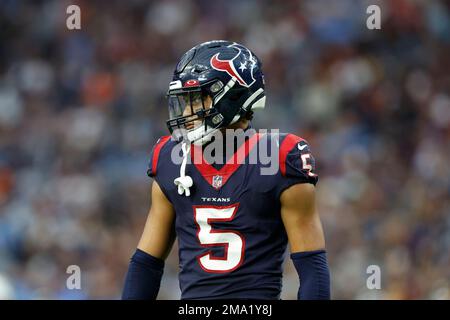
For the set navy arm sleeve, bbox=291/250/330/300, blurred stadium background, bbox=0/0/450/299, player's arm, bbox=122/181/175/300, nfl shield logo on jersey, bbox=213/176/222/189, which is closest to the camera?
navy arm sleeve, bbox=291/250/330/300

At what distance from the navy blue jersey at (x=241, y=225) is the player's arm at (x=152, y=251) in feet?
0.46

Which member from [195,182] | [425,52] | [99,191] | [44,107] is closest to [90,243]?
[99,191]

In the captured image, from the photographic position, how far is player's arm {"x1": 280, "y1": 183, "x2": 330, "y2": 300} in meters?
3.31

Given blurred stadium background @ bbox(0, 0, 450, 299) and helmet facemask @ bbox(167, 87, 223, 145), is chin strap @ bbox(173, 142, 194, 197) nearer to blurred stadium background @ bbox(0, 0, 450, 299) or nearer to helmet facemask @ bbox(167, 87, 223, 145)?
helmet facemask @ bbox(167, 87, 223, 145)

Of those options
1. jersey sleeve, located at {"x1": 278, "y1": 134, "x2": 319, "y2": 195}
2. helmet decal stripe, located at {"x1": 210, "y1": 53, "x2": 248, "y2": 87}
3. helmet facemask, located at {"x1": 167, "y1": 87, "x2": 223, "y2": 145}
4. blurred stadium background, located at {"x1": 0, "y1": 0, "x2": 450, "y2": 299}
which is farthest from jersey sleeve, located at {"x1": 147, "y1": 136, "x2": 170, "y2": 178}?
blurred stadium background, located at {"x1": 0, "y1": 0, "x2": 450, "y2": 299}

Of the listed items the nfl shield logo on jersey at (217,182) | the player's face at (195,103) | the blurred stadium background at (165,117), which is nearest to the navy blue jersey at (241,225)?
the nfl shield logo on jersey at (217,182)

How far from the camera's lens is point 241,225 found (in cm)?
336

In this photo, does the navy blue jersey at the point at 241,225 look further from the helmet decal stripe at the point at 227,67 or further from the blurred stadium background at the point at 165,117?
the blurred stadium background at the point at 165,117

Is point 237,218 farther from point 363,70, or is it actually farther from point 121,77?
point 121,77

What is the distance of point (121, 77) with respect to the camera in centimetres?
963

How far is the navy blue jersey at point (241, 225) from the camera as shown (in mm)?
3336

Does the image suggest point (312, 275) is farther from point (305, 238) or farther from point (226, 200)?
point (226, 200)

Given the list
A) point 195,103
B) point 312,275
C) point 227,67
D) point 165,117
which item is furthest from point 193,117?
point 165,117

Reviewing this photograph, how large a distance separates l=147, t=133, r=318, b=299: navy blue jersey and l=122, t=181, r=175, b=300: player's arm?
0.46 ft
